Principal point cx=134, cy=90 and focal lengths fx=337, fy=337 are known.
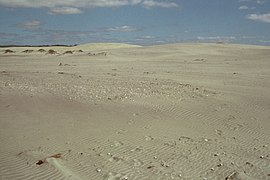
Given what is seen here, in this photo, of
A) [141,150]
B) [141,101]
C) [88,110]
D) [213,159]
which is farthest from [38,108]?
[213,159]

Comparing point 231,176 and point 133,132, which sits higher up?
point 133,132

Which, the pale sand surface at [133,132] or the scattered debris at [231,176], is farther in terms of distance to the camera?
the pale sand surface at [133,132]

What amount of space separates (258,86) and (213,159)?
32.3ft

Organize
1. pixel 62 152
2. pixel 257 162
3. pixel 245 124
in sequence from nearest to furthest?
pixel 257 162
pixel 62 152
pixel 245 124

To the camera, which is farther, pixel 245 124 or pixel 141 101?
pixel 141 101

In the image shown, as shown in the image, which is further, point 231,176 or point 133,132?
point 133,132

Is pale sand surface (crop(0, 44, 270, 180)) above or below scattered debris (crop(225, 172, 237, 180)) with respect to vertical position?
above

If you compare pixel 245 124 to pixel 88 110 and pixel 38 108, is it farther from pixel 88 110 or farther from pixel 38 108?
pixel 38 108

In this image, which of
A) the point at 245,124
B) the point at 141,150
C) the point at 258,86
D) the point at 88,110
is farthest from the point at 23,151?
the point at 258,86

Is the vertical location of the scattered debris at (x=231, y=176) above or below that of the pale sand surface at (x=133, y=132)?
below

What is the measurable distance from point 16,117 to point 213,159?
603 centimetres

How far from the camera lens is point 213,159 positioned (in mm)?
6961

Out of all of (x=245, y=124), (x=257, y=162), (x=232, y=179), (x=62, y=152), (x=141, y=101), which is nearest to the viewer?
(x=232, y=179)

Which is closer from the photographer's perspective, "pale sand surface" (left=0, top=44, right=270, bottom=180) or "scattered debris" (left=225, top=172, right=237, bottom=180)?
"scattered debris" (left=225, top=172, right=237, bottom=180)
